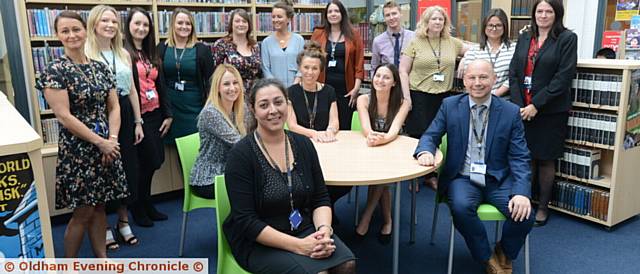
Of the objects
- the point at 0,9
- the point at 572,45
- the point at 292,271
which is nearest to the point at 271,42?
the point at 0,9

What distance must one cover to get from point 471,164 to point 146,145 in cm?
230

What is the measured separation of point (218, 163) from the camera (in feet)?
9.95

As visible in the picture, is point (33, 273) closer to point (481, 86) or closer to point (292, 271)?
point (292, 271)

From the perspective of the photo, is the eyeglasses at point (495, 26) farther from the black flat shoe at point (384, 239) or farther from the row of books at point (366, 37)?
the row of books at point (366, 37)

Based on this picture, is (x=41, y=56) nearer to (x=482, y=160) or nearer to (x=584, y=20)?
(x=482, y=160)

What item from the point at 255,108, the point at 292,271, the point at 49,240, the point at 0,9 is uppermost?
the point at 0,9

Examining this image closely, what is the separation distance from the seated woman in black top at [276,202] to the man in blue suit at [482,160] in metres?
0.74

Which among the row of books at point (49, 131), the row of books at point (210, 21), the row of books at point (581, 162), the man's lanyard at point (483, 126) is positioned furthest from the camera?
the row of books at point (210, 21)

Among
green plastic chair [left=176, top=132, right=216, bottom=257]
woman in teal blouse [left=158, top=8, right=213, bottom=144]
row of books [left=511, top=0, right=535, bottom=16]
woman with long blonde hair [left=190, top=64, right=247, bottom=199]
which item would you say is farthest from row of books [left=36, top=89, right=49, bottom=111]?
row of books [left=511, top=0, right=535, bottom=16]

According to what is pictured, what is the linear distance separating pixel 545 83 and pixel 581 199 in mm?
919

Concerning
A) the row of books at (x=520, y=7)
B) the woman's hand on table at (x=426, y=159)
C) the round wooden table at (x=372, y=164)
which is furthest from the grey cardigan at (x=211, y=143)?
the row of books at (x=520, y=7)

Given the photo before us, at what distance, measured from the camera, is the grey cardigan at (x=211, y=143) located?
2.97m

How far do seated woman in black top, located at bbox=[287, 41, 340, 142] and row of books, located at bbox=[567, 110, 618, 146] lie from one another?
175 centimetres

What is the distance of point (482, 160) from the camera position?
2844 millimetres
